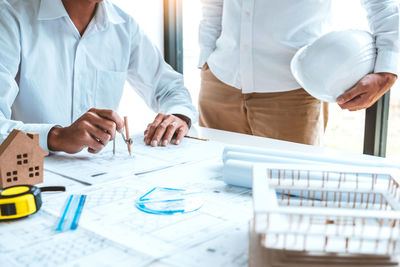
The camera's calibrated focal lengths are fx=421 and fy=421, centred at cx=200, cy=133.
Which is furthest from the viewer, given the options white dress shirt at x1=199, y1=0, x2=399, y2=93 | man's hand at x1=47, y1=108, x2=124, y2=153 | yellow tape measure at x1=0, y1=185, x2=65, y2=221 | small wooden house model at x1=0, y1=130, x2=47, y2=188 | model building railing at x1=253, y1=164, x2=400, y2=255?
white dress shirt at x1=199, y1=0, x2=399, y2=93

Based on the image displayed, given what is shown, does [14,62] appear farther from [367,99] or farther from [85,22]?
[367,99]

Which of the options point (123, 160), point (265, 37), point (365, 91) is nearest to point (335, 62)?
point (365, 91)

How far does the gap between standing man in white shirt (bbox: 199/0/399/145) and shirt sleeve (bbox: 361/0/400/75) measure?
1cm

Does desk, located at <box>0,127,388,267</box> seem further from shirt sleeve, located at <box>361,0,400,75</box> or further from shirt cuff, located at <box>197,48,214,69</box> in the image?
shirt cuff, located at <box>197,48,214,69</box>

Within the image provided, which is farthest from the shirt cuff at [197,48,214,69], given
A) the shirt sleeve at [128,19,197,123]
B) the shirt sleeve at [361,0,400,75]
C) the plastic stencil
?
the plastic stencil

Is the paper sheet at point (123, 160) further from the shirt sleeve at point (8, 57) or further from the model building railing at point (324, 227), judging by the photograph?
the model building railing at point (324, 227)

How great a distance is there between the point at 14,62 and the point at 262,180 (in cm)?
100

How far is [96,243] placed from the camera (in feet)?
1.95

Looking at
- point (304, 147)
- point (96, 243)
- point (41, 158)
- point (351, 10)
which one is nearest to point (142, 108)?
point (351, 10)

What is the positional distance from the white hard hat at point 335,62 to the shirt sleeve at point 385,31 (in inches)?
1.2

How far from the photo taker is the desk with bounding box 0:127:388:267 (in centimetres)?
55

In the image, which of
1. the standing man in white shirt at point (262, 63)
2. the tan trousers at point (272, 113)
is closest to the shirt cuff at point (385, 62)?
the standing man in white shirt at point (262, 63)

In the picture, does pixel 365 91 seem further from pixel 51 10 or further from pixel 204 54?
pixel 51 10

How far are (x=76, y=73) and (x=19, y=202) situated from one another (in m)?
0.83
